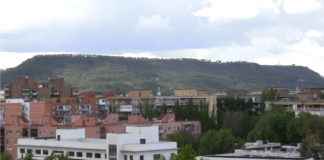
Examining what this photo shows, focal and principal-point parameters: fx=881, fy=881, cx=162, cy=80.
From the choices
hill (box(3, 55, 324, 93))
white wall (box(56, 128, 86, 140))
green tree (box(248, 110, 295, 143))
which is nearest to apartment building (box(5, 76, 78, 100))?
green tree (box(248, 110, 295, 143))

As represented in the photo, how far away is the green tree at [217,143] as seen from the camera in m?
56.9

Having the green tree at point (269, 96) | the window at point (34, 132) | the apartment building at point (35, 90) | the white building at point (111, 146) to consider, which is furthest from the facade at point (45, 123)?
the green tree at point (269, 96)

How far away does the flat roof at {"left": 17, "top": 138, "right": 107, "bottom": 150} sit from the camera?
153ft

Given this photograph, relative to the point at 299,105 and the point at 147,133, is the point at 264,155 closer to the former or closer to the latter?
the point at 147,133

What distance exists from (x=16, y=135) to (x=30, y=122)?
354 centimetres

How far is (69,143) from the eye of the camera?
1909 inches

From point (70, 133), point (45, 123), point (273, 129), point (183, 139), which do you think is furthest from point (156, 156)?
point (273, 129)

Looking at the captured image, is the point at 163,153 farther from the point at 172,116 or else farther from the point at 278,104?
the point at 278,104

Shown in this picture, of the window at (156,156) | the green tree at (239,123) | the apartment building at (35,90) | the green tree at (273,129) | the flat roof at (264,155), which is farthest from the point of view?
the apartment building at (35,90)

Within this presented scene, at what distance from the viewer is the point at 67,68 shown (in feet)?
584

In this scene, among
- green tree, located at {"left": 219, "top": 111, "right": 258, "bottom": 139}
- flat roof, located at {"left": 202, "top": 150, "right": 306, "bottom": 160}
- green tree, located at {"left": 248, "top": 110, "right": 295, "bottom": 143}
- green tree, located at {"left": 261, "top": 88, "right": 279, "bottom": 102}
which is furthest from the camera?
green tree, located at {"left": 261, "top": 88, "right": 279, "bottom": 102}

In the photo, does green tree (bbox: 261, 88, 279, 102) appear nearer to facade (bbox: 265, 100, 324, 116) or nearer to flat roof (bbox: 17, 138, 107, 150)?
facade (bbox: 265, 100, 324, 116)

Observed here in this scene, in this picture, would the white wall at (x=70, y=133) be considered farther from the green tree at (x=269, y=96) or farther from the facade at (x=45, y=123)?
the green tree at (x=269, y=96)

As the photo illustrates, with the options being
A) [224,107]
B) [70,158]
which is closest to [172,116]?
[224,107]
